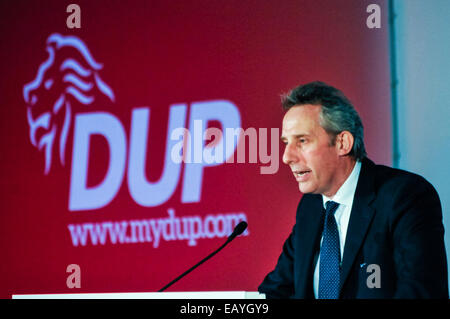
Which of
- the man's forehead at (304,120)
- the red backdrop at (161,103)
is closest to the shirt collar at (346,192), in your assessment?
the man's forehead at (304,120)

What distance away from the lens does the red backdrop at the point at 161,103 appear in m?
3.16

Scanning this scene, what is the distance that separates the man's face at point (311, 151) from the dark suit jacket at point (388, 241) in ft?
0.45

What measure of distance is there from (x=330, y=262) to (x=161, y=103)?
1.63m

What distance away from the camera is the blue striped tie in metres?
2.05

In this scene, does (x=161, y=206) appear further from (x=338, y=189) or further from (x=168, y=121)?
(x=338, y=189)

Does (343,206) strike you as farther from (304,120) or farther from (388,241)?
(304,120)

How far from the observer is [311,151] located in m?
2.33

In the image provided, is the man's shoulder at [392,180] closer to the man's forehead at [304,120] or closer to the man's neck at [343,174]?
the man's neck at [343,174]

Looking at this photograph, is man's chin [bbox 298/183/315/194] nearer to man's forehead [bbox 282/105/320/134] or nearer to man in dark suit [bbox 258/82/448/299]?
man in dark suit [bbox 258/82/448/299]

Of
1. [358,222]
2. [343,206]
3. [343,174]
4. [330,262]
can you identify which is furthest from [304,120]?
[330,262]

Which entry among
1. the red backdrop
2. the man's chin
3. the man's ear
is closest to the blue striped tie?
the man's chin

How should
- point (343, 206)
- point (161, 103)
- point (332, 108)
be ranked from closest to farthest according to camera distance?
point (343, 206)
point (332, 108)
point (161, 103)

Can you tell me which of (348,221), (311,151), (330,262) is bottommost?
(330,262)

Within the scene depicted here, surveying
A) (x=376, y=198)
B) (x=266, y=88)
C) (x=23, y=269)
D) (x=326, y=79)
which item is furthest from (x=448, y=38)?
(x=23, y=269)
